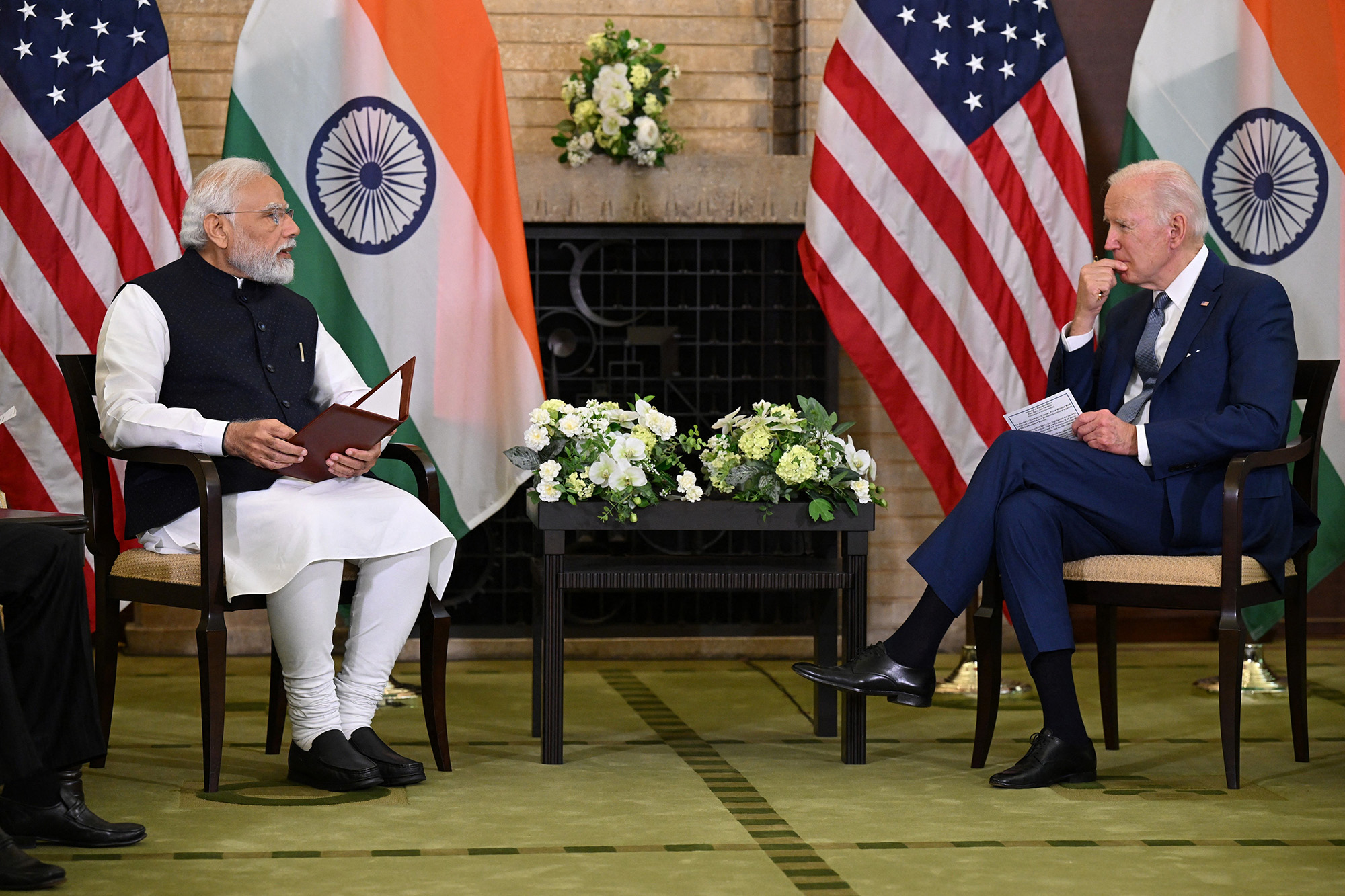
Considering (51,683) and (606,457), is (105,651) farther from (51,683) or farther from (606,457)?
(606,457)

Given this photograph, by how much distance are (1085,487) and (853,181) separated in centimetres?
155

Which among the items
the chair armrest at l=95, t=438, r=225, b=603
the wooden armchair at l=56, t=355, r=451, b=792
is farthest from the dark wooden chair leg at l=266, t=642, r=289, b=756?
the chair armrest at l=95, t=438, r=225, b=603

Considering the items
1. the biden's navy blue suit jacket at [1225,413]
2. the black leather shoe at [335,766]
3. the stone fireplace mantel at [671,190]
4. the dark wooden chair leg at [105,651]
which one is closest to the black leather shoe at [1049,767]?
the biden's navy blue suit jacket at [1225,413]

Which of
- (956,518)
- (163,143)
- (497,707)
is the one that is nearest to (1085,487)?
(956,518)

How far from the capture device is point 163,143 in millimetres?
4516

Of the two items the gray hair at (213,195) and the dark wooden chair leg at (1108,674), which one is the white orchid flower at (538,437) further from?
the dark wooden chair leg at (1108,674)

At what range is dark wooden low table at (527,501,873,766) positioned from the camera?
3.46 metres

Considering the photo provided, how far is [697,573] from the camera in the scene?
11.4 ft

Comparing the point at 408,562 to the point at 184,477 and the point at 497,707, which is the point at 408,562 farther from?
the point at 497,707

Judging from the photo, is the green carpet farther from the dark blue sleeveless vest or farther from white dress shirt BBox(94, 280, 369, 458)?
white dress shirt BBox(94, 280, 369, 458)

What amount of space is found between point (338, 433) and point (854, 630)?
1236mm

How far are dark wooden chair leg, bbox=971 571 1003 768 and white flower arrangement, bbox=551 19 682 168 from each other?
2.21 m

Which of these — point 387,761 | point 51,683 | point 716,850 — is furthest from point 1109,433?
point 51,683

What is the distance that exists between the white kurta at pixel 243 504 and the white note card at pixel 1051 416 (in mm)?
1321
